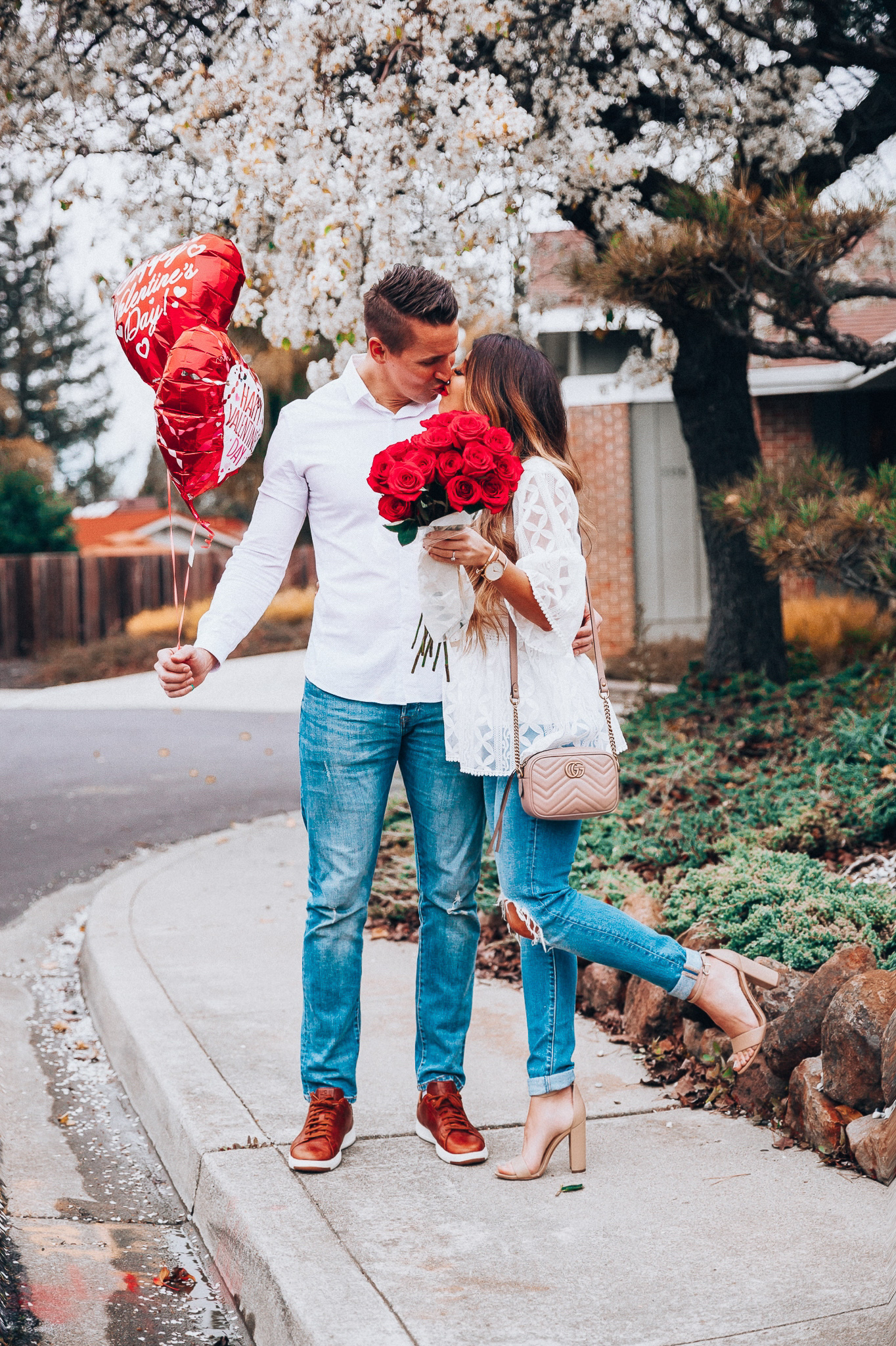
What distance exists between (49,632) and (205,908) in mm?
18954

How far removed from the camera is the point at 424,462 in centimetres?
255

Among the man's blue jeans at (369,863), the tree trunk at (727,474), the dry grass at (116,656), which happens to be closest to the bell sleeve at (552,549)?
the man's blue jeans at (369,863)

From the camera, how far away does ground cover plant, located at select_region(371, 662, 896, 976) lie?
12.6 ft

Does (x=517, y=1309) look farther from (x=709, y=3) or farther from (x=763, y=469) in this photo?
(x=709, y=3)

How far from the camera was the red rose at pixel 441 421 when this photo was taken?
2607 mm

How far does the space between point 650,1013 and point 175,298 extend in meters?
2.45

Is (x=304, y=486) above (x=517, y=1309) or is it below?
above

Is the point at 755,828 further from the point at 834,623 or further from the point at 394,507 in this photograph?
the point at 834,623

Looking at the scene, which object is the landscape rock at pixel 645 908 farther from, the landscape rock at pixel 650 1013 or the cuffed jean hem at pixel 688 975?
the cuffed jean hem at pixel 688 975

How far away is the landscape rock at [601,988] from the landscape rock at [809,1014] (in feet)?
2.95

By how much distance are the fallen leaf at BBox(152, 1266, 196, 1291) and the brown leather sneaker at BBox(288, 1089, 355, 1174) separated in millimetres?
327

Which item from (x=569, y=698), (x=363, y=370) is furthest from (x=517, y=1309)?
(x=363, y=370)

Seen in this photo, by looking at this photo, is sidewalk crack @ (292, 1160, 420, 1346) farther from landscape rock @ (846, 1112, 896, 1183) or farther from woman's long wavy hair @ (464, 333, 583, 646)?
woman's long wavy hair @ (464, 333, 583, 646)

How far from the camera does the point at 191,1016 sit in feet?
13.9
